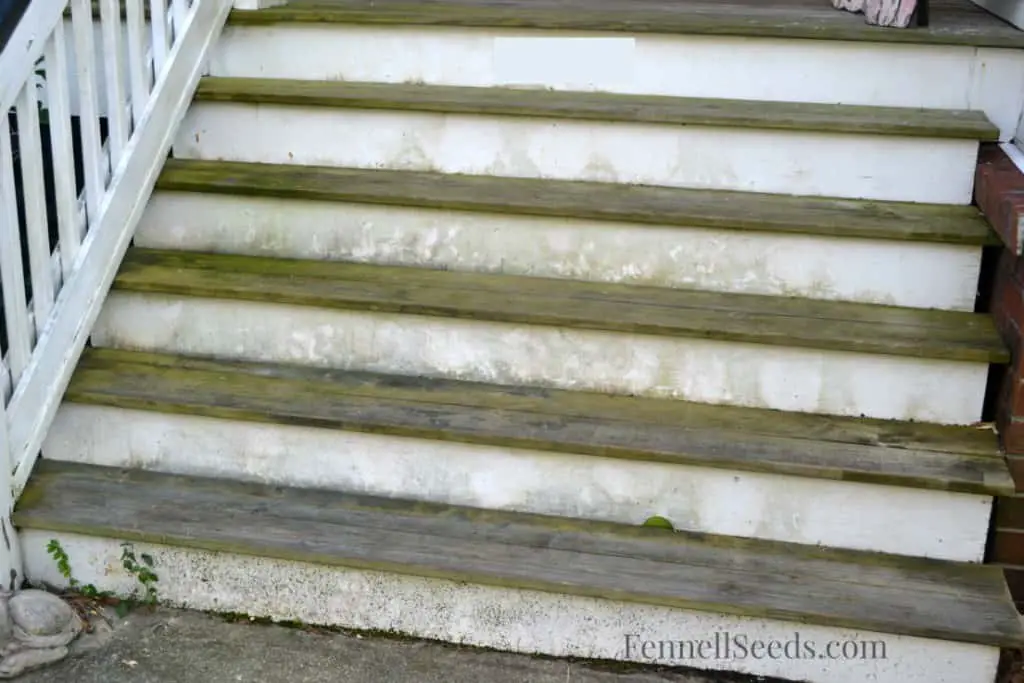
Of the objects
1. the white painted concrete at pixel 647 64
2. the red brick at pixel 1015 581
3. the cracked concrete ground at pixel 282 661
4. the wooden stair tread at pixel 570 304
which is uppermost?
the white painted concrete at pixel 647 64

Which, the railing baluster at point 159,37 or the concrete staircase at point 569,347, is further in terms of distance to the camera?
the railing baluster at point 159,37

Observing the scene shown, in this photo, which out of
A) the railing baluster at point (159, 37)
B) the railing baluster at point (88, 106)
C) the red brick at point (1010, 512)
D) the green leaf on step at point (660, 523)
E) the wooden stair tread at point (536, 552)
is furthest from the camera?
the railing baluster at point (159, 37)

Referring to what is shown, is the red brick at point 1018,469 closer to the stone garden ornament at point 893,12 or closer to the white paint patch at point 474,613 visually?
the white paint patch at point 474,613

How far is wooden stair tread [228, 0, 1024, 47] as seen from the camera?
8.73 feet

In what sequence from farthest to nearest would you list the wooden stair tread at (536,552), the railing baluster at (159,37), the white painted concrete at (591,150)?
the railing baluster at (159,37) < the white painted concrete at (591,150) < the wooden stair tread at (536,552)

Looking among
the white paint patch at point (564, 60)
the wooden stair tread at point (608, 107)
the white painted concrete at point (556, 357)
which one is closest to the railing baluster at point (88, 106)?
the white painted concrete at point (556, 357)

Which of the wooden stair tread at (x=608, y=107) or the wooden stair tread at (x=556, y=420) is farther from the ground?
the wooden stair tread at (x=608, y=107)

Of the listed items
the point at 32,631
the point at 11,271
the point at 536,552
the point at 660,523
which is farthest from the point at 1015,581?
the point at 11,271

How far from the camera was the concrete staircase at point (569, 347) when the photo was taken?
2279mm

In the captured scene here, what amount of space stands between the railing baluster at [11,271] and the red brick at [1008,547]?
2062 millimetres

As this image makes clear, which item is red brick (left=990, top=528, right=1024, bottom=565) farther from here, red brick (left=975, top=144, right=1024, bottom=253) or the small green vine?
the small green vine

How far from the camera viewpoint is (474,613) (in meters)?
2.32

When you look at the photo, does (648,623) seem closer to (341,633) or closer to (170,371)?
(341,633)

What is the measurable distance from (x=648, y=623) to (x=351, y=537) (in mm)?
632
